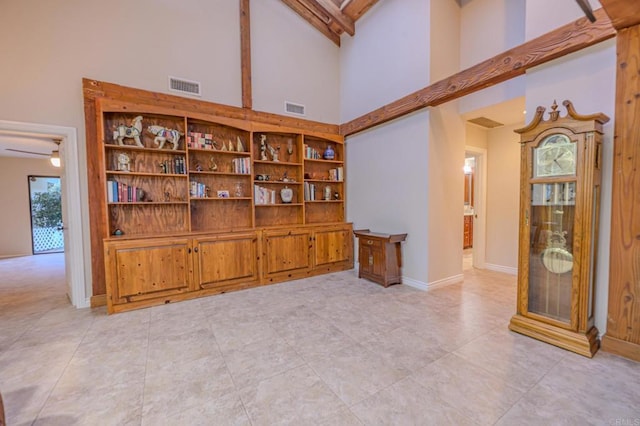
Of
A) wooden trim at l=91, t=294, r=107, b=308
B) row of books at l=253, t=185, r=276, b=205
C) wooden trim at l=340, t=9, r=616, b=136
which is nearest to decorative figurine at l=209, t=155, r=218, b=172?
row of books at l=253, t=185, r=276, b=205

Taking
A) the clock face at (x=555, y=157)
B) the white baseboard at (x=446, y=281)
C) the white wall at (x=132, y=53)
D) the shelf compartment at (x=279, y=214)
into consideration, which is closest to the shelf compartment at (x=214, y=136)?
the white wall at (x=132, y=53)

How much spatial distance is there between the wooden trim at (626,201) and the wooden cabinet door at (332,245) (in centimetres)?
330

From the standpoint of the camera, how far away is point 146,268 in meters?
3.24

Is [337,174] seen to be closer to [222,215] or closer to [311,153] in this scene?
[311,153]

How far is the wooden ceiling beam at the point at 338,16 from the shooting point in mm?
4473

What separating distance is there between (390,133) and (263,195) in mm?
2239

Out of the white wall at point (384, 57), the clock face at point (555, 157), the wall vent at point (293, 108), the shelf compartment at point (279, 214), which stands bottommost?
the shelf compartment at point (279, 214)

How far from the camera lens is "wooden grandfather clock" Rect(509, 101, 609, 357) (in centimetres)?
211

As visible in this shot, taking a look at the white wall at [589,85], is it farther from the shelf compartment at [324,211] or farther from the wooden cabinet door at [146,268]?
the wooden cabinet door at [146,268]

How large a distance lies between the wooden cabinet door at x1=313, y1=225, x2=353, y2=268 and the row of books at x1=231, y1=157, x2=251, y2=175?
4.90 ft

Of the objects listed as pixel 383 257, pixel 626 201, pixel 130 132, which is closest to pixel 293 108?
pixel 130 132

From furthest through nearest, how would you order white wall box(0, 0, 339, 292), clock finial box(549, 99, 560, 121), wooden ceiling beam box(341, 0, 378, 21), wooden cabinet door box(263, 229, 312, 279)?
wooden ceiling beam box(341, 0, 378, 21)
wooden cabinet door box(263, 229, 312, 279)
white wall box(0, 0, 339, 292)
clock finial box(549, 99, 560, 121)

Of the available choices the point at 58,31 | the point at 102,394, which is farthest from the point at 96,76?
the point at 102,394

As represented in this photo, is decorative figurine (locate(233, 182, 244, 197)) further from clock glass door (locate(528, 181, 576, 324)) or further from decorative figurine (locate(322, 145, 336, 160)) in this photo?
clock glass door (locate(528, 181, 576, 324))
